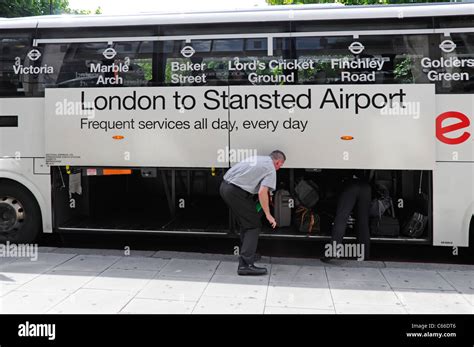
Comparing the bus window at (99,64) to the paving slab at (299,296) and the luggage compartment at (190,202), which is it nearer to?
the luggage compartment at (190,202)

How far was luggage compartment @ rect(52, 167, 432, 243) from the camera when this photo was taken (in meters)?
6.89

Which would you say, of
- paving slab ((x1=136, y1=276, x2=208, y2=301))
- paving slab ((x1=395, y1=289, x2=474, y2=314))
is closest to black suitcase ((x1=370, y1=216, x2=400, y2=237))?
paving slab ((x1=395, y1=289, x2=474, y2=314))

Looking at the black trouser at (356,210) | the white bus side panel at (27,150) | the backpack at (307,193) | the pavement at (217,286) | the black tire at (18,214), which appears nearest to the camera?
the pavement at (217,286)

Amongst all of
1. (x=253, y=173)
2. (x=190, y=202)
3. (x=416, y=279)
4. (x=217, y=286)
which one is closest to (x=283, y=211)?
(x=253, y=173)

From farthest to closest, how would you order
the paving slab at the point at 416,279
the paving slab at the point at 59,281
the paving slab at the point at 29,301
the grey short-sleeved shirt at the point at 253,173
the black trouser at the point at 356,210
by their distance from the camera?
the black trouser at the point at 356,210 < the grey short-sleeved shirt at the point at 253,173 < the paving slab at the point at 416,279 < the paving slab at the point at 59,281 < the paving slab at the point at 29,301

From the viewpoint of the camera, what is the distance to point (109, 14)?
7.01m

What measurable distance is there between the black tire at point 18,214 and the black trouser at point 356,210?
14.8 ft

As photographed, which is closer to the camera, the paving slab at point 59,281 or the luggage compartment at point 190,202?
the paving slab at point 59,281

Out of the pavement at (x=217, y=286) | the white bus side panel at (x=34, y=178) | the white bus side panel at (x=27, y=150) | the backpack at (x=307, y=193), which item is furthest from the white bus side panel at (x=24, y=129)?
the backpack at (x=307, y=193)

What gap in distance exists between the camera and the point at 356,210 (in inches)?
262

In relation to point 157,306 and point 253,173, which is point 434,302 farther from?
point 157,306

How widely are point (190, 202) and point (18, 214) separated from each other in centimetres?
271

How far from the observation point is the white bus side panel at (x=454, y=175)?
6.25 m
